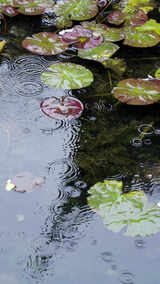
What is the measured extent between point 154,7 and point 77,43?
757mm

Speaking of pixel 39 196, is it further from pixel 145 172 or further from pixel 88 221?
pixel 145 172

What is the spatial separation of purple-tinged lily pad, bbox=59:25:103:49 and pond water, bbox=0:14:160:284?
11cm

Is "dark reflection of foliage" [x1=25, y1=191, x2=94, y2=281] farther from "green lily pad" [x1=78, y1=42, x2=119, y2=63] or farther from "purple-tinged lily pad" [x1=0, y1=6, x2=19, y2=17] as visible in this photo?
"purple-tinged lily pad" [x1=0, y1=6, x2=19, y2=17]

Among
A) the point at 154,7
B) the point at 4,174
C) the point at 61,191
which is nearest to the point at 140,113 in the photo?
the point at 61,191

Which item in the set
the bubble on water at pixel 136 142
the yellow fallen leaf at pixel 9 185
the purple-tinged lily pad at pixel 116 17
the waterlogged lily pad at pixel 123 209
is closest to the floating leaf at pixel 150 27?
the purple-tinged lily pad at pixel 116 17

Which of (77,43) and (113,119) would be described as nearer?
(113,119)

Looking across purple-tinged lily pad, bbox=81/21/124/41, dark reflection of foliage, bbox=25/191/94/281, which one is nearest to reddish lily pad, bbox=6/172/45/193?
dark reflection of foliage, bbox=25/191/94/281

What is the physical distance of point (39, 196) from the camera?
1.34m

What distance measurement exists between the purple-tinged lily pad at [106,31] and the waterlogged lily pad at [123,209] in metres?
1.10

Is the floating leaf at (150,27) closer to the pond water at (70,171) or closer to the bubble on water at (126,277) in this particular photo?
the pond water at (70,171)

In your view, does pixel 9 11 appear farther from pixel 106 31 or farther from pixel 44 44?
pixel 106 31

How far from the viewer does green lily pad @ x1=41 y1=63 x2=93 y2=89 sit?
178 centimetres

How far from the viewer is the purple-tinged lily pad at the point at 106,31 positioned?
2121mm

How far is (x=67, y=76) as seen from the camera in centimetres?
181
